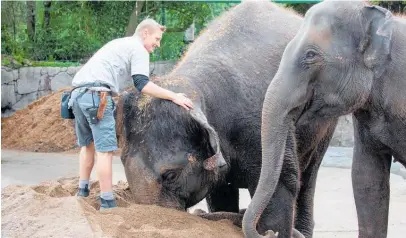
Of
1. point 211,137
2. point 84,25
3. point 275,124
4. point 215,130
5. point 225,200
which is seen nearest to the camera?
point 275,124

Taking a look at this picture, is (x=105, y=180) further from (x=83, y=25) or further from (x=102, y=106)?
(x=83, y=25)

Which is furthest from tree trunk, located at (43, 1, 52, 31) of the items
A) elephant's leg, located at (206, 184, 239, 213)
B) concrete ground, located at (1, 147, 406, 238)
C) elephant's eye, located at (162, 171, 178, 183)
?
elephant's eye, located at (162, 171, 178, 183)

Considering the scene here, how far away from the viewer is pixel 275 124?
4461 mm

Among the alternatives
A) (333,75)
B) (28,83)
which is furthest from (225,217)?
(28,83)

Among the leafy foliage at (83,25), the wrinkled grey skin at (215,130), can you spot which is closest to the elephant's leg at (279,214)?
the wrinkled grey skin at (215,130)

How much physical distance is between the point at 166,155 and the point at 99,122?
665mm

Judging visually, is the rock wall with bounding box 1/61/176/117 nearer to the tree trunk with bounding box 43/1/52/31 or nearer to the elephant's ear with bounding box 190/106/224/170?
the tree trunk with bounding box 43/1/52/31

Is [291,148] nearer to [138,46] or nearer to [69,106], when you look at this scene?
[138,46]

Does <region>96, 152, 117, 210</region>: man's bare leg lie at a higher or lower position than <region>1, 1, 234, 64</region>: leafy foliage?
higher

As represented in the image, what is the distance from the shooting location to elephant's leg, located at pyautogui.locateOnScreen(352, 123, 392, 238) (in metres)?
5.29

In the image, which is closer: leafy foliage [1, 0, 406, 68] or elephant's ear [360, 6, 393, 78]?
elephant's ear [360, 6, 393, 78]

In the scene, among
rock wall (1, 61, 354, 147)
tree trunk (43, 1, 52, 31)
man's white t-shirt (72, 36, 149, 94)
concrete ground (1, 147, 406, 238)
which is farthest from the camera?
tree trunk (43, 1, 52, 31)

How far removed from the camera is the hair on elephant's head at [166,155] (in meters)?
5.16

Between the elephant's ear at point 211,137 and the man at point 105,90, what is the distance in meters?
0.46
